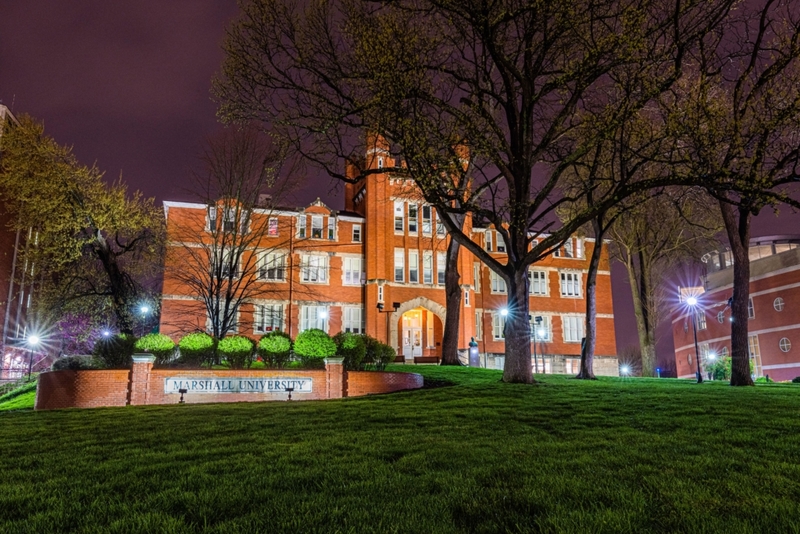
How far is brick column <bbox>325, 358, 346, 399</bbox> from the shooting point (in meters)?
16.0

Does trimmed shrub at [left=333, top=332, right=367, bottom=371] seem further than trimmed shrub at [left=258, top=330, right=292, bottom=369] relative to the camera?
Yes

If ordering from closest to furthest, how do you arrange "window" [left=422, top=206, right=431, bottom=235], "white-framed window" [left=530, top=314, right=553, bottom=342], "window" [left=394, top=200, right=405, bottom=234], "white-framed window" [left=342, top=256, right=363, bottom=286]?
"white-framed window" [left=342, top=256, right=363, bottom=286] → "window" [left=394, top=200, right=405, bottom=234] → "window" [left=422, top=206, right=431, bottom=235] → "white-framed window" [left=530, top=314, right=553, bottom=342]

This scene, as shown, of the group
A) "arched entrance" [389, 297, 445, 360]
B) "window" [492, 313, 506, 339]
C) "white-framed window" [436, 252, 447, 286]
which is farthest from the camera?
"window" [492, 313, 506, 339]

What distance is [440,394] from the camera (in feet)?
43.6

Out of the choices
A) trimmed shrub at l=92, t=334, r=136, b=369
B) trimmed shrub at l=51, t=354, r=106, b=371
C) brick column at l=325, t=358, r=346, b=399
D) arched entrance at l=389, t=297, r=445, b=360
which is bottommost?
brick column at l=325, t=358, r=346, b=399

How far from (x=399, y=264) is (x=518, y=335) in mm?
23949

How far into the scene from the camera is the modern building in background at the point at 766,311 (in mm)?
38938

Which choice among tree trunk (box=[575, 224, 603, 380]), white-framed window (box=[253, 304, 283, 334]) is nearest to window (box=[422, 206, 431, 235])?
white-framed window (box=[253, 304, 283, 334])

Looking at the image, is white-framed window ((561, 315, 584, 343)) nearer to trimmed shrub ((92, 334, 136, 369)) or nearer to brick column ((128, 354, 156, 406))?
trimmed shrub ((92, 334, 136, 369))

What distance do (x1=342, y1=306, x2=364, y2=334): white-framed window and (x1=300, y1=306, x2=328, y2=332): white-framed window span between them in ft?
4.49

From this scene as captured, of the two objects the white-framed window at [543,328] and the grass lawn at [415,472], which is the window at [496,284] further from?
the grass lawn at [415,472]

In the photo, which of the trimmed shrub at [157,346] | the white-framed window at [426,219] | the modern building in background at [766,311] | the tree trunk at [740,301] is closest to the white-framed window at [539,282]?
the white-framed window at [426,219]

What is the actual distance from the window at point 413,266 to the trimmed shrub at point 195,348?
23260 mm

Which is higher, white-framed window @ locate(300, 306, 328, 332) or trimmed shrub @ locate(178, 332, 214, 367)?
white-framed window @ locate(300, 306, 328, 332)
